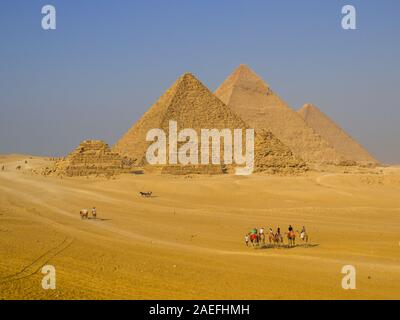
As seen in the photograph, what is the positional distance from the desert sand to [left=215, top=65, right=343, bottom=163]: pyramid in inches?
2219

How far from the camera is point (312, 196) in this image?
34.9 meters

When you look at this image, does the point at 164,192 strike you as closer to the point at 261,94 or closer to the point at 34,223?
the point at 34,223

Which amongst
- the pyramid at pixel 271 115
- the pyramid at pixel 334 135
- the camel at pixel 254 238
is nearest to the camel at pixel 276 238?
the camel at pixel 254 238

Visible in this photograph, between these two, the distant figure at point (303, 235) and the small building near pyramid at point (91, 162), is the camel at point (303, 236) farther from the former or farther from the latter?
the small building near pyramid at point (91, 162)

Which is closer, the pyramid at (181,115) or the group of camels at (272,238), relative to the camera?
the group of camels at (272,238)

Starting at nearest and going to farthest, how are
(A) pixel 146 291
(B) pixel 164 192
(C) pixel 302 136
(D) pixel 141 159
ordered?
(A) pixel 146 291 → (B) pixel 164 192 → (D) pixel 141 159 → (C) pixel 302 136

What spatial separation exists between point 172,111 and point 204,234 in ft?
144

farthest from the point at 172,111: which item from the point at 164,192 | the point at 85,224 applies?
the point at 85,224

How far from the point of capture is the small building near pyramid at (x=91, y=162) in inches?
1970

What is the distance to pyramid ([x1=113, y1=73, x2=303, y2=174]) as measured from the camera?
6128cm

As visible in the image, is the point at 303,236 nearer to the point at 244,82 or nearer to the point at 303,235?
the point at 303,235

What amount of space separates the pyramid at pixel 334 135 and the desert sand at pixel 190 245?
83.6 m

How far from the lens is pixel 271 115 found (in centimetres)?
9562

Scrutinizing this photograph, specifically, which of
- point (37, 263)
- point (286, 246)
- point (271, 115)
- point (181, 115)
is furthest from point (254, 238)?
point (271, 115)
